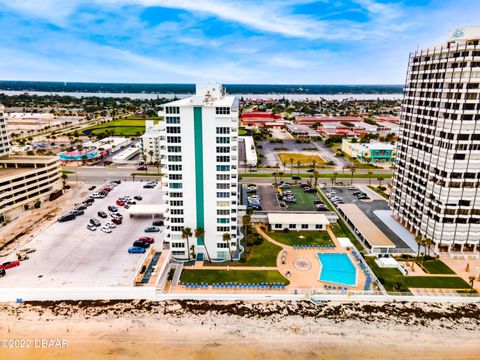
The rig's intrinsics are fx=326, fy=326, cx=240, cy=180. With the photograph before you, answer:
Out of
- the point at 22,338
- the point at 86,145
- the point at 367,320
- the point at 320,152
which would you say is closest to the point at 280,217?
the point at 367,320

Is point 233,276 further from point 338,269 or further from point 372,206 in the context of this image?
point 372,206

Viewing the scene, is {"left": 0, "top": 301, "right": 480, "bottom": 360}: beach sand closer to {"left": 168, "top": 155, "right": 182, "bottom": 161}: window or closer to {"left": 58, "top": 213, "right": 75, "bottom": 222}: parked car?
{"left": 168, "top": 155, "right": 182, "bottom": 161}: window

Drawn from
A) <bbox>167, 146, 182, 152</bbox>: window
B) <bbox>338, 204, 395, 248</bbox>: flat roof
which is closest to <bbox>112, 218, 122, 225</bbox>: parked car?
<bbox>167, 146, 182, 152</bbox>: window

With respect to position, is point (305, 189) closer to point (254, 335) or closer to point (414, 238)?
point (414, 238)

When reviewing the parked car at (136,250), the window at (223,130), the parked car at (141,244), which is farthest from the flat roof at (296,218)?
the parked car at (136,250)

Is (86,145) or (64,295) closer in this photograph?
(64,295)

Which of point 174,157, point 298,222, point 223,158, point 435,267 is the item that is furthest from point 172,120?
point 435,267
